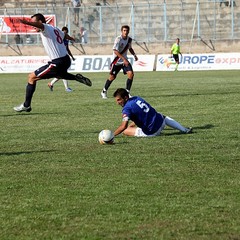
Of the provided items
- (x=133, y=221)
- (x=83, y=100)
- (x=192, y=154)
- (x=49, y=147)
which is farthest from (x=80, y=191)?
A: (x=83, y=100)

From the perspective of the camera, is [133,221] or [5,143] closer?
[133,221]

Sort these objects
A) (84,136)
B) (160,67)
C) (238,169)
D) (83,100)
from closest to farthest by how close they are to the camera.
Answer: (238,169)
(84,136)
(83,100)
(160,67)

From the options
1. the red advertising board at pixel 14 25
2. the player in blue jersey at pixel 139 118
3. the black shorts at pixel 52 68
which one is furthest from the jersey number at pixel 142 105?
the red advertising board at pixel 14 25

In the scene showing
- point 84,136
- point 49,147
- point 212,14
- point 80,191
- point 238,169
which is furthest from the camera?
point 212,14

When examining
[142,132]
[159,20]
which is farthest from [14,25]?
[142,132]

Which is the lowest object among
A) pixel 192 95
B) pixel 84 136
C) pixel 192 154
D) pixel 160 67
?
pixel 160 67

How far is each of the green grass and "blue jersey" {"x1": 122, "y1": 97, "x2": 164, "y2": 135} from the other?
0.24 meters

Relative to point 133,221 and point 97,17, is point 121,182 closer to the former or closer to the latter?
point 133,221

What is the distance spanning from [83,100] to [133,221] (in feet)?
49.2

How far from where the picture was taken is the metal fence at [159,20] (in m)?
50.8

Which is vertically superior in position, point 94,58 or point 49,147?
point 49,147

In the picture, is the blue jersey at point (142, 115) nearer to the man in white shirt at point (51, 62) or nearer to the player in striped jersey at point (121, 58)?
the man in white shirt at point (51, 62)

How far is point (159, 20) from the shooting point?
2030 inches

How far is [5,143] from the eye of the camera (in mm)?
12047
